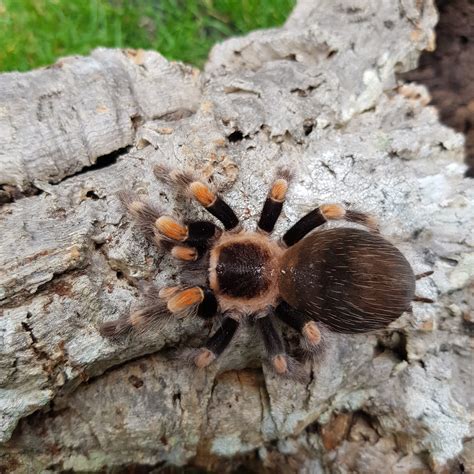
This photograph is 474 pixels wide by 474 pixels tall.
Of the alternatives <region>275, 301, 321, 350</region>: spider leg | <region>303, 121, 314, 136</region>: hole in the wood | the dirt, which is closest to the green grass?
the dirt

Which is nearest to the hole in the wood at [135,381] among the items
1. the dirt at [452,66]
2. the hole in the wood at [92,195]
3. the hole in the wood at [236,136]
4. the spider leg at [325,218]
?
the hole in the wood at [92,195]

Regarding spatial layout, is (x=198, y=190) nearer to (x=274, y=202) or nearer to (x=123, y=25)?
(x=274, y=202)

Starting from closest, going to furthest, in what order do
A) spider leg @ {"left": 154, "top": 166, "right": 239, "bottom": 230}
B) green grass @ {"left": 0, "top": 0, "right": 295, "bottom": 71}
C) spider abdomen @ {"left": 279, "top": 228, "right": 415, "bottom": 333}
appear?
spider abdomen @ {"left": 279, "top": 228, "right": 415, "bottom": 333} < spider leg @ {"left": 154, "top": 166, "right": 239, "bottom": 230} < green grass @ {"left": 0, "top": 0, "right": 295, "bottom": 71}

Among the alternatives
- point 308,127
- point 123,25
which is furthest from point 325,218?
point 123,25

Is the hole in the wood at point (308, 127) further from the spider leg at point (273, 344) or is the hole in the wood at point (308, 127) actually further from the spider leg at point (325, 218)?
the spider leg at point (273, 344)

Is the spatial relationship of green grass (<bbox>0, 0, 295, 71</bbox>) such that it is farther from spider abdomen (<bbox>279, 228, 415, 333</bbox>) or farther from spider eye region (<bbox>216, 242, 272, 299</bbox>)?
spider abdomen (<bbox>279, 228, 415, 333</bbox>)
